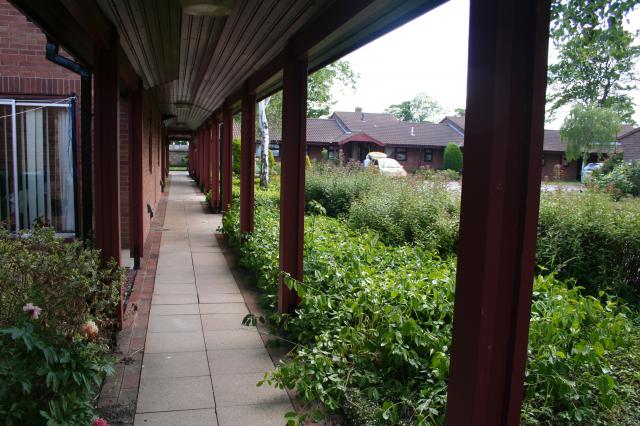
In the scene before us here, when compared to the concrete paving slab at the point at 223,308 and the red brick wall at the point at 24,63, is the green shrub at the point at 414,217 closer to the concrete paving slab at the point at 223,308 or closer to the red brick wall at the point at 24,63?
the concrete paving slab at the point at 223,308

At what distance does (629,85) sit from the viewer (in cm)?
3816

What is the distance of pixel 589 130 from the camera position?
36469 mm

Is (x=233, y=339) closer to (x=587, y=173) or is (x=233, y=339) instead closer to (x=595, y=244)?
(x=595, y=244)

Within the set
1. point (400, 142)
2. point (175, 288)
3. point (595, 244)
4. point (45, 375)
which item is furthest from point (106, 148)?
point (400, 142)

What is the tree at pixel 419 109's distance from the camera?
9644cm

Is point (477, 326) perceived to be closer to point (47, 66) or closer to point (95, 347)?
point (95, 347)

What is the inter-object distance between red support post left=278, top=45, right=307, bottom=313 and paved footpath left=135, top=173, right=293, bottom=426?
0.68m

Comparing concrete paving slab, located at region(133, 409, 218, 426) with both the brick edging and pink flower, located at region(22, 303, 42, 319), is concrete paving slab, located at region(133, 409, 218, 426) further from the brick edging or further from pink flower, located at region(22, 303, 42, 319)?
pink flower, located at region(22, 303, 42, 319)

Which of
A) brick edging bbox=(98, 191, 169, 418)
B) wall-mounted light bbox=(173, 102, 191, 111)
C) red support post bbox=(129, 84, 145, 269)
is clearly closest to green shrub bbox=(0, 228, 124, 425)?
→ brick edging bbox=(98, 191, 169, 418)

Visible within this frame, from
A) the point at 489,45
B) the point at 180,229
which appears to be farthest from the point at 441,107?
the point at 489,45

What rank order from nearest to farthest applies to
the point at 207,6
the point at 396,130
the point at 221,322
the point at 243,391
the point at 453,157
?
the point at 207,6
the point at 243,391
the point at 221,322
the point at 453,157
the point at 396,130

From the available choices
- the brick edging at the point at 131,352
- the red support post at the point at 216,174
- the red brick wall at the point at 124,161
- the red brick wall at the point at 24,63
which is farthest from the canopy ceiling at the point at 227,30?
the red support post at the point at 216,174

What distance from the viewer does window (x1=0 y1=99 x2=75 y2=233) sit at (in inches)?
274

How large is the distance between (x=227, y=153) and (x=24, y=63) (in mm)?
4896
